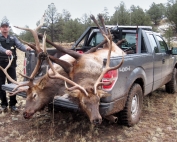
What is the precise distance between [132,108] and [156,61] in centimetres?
154

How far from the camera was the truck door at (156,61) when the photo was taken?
19.6 feet

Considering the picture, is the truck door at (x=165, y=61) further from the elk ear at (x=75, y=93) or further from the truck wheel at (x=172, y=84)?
the elk ear at (x=75, y=93)

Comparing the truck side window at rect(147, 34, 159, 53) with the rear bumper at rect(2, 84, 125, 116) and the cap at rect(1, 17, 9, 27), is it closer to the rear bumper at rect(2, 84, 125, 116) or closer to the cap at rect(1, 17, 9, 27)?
the rear bumper at rect(2, 84, 125, 116)

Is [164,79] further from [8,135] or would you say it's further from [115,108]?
[8,135]

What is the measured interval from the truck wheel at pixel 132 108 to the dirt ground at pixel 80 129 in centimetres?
16

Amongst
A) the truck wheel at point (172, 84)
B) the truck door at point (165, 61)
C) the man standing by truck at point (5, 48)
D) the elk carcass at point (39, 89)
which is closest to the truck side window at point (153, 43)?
the truck door at point (165, 61)

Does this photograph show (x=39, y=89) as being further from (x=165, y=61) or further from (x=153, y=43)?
(x=165, y=61)

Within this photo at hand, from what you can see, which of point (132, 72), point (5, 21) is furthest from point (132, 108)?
point (5, 21)

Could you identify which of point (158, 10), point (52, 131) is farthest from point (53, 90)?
point (158, 10)

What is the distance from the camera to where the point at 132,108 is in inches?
200

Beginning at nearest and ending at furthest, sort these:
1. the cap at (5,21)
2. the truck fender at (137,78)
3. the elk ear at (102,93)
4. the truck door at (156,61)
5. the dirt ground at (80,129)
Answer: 1. the elk ear at (102,93)
2. the dirt ground at (80,129)
3. the truck fender at (137,78)
4. the cap at (5,21)
5. the truck door at (156,61)

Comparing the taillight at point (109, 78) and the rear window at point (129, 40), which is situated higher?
the rear window at point (129, 40)

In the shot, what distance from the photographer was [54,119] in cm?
552

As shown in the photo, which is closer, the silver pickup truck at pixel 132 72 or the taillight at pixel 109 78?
the taillight at pixel 109 78
